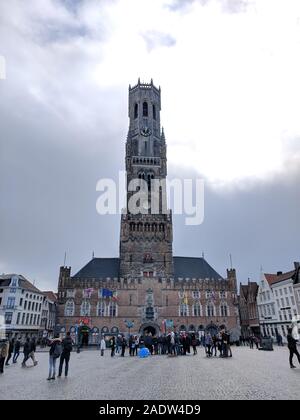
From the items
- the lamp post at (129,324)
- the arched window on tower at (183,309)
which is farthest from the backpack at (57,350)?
the arched window on tower at (183,309)

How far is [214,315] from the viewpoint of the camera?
50375 mm

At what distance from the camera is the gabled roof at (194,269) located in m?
55.4

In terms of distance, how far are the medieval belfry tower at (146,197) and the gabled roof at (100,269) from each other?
3.57m

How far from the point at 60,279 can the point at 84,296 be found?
20.2 ft

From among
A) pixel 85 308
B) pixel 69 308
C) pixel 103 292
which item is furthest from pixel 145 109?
pixel 69 308

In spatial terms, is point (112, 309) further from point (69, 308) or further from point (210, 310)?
point (210, 310)

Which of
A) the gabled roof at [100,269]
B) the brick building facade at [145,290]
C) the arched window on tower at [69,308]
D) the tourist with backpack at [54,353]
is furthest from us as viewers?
the gabled roof at [100,269]

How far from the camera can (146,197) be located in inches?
2309

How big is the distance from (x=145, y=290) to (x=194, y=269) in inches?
464

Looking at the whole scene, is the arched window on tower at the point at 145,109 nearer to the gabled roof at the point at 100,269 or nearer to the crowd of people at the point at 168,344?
the gabled roof at the point at 100,269

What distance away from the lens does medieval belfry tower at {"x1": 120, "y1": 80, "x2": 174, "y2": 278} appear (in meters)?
52.8

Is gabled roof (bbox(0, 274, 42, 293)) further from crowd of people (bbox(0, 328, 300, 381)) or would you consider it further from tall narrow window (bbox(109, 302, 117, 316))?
crowd of people (bbox(0, 328, 300, 381))
